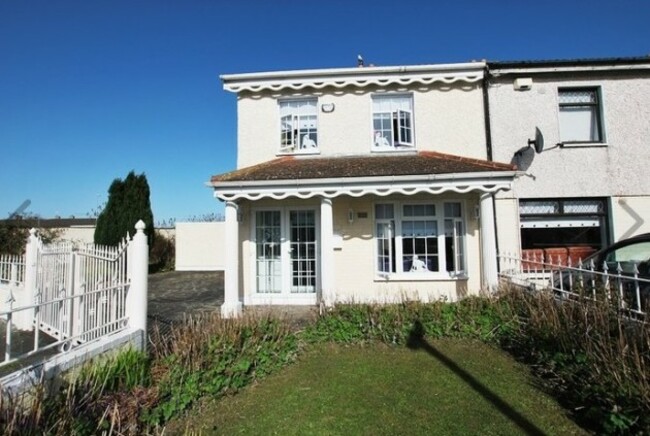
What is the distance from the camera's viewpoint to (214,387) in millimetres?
5523

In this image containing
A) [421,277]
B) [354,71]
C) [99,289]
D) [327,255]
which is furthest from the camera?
[354,71]

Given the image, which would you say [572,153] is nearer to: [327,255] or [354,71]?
[354,71]

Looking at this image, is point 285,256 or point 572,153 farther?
point 285,256

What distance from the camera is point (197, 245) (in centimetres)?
2519

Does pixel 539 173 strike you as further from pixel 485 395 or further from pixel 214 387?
pixel 214 387

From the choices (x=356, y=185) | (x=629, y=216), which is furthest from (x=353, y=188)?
(x=629, y=216)

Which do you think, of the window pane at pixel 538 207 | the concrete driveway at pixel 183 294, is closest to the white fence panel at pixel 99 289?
the concrete driveway at pixel 183 294

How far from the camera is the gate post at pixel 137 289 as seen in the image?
6754 mm

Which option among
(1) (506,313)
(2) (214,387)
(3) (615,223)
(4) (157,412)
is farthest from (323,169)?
(3) (615,223)

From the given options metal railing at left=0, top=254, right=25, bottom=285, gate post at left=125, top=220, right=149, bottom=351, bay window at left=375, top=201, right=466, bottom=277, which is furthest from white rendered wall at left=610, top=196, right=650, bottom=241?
metal railing at left=0, top=254, right=25, bottom=285

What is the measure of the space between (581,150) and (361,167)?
23.0 feet

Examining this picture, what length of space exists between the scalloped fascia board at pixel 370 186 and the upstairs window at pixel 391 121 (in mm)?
3043

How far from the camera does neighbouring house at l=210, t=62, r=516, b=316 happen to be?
36.0ft

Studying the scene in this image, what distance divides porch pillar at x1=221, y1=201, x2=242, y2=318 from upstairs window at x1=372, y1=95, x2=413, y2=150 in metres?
5.35
